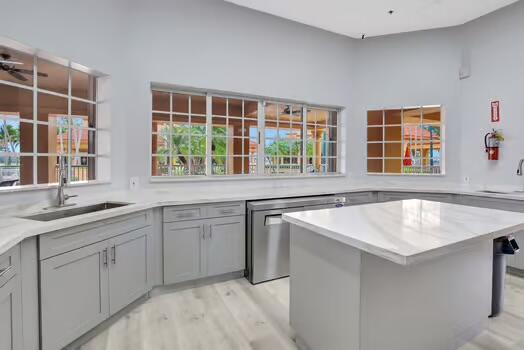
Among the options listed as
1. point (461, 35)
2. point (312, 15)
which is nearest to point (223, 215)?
point (312, 15)

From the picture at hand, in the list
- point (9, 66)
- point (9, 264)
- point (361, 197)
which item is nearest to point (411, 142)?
point (361, 197)

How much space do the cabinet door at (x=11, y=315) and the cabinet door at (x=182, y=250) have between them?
115cm

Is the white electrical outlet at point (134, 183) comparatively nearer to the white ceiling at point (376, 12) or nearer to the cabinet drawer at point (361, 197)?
the white ceiling at point (376, 12)

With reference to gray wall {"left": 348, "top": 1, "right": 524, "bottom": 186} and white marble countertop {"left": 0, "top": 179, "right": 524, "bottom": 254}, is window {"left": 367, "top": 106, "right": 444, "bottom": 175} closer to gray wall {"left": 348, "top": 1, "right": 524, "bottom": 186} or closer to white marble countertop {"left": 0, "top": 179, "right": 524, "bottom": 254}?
gray wall {"left": 348, "top": 1, "right": 524, "bottom": 186}

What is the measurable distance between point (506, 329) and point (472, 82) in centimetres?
312

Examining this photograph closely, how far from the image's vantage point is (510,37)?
3.38 m

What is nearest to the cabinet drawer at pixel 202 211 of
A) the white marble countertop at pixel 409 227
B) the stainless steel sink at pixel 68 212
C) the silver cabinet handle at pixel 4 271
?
the stainless steel sink at pixel 68 212

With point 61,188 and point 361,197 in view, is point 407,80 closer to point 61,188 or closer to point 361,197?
point 361,197

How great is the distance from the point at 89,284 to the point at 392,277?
6.10 ft

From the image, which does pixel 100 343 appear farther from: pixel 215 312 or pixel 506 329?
pixel 506 329

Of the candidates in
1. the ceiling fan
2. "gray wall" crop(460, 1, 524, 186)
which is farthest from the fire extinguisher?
the ceiling fan

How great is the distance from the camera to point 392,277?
4.56 feet

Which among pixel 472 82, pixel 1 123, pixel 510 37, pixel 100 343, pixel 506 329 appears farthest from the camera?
pixel 472 82

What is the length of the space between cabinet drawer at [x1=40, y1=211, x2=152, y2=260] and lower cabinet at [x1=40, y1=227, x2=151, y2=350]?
0.04 meters
